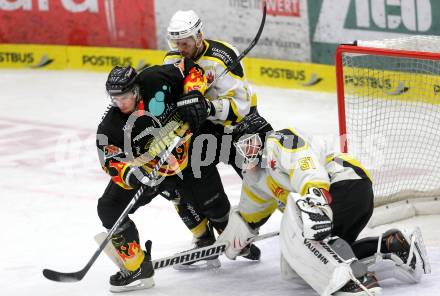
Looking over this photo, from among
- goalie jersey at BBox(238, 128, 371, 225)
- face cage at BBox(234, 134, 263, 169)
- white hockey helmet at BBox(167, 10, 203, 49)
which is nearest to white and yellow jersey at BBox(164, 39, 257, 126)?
white hockey helmet at BBox(167, 10, 203, 49)

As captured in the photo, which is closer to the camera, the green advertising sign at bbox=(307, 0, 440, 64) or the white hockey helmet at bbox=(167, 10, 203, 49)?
the white hockey helmet at bbox=(167, 10, 203, 49)

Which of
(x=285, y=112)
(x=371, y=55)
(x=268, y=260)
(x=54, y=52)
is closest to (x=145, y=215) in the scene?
(x=268, y=260)

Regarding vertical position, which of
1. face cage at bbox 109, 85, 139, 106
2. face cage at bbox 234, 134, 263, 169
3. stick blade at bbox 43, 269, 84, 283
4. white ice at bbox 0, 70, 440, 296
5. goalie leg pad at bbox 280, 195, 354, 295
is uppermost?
face cage at bbox 109, 85, 139, 106

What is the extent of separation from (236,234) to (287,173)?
511 millimetres

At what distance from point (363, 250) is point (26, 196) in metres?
2.71

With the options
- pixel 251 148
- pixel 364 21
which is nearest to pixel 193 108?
pixel 251 148

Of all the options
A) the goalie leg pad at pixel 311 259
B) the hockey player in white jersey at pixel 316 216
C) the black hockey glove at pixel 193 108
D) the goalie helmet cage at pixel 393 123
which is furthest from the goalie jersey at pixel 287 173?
the goalie helmet cage at pixel 393 123

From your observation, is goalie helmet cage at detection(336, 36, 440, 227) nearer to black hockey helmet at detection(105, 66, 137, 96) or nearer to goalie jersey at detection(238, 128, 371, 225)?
goalie jersey at detection(238, 128, 371, 225)

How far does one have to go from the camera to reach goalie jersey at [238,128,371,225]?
164 inches

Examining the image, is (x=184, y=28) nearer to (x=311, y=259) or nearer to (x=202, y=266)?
(x=202, y=266)

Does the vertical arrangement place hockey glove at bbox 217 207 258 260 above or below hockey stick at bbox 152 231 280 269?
above

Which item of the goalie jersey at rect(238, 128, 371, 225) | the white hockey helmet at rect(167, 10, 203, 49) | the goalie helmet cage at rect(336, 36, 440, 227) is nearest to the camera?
the goalie jersey at rect(238, 128, 371, 225)

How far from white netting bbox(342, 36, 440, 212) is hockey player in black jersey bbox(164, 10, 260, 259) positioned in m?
0.68

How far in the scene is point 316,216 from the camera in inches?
157
